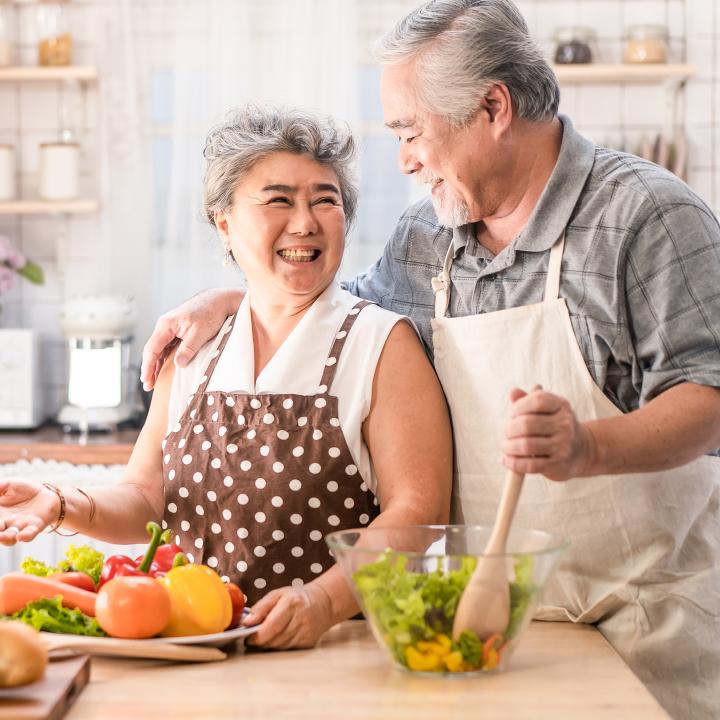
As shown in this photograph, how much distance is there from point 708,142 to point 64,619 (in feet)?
9.77

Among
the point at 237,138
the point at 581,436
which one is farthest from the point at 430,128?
the point at 581,436

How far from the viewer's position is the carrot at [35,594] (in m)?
1.32

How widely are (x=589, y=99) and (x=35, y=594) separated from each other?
2.85 m

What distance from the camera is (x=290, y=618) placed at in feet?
4.30

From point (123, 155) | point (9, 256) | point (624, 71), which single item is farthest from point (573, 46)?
point (9, 256)

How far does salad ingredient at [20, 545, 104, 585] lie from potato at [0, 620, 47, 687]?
0.33m

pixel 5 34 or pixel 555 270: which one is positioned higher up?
pixel 5 34

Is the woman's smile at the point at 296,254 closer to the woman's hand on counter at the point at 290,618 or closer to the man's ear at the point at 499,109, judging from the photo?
the man's ear at the point at 499,109

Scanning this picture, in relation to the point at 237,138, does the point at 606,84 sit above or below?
above

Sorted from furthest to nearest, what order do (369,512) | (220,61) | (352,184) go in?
1. (220,61)
2. (352,184)
3. (369,512)

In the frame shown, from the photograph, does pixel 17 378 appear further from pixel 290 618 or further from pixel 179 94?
pixel 290 618

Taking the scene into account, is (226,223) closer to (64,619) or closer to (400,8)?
(64,619)

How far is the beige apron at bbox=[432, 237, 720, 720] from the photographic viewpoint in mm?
1479

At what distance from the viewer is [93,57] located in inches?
147
